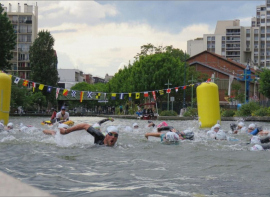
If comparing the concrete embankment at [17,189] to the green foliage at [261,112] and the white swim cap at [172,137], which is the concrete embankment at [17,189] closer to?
the white swim cap at [172,137]

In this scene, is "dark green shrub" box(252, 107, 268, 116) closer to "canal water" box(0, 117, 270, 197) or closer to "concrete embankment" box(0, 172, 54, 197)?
"canal water" box(0, 117, 270, 197)

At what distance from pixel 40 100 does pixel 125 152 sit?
6895cm

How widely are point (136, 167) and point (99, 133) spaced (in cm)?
376

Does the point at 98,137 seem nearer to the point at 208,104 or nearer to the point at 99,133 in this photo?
the point at 99,133

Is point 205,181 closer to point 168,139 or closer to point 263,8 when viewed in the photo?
point 168,139

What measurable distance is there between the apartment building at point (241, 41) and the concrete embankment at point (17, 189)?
13177 centimetres

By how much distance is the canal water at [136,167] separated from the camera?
6621 millimetres

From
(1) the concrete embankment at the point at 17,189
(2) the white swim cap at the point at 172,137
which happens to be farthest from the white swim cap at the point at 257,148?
(1) the concrete embankment at the point at 17,189

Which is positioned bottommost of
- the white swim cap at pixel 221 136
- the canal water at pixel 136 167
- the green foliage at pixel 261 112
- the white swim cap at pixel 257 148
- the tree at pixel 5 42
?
the canal water at pixel 136 167

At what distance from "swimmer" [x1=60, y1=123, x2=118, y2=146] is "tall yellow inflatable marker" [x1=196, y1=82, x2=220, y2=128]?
11053 millimetres

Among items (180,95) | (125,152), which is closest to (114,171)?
(125,152)

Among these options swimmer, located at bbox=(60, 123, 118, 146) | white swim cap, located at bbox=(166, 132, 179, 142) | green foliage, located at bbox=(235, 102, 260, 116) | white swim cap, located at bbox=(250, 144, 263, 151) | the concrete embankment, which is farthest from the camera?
green foliage, located at bbox=(235, 102, 260, 116)

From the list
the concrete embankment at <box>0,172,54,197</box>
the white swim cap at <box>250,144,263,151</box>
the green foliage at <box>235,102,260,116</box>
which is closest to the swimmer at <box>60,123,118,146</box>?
the white swim cap at <box>250,144,263,151</box>

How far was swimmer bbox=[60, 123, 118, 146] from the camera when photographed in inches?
484
